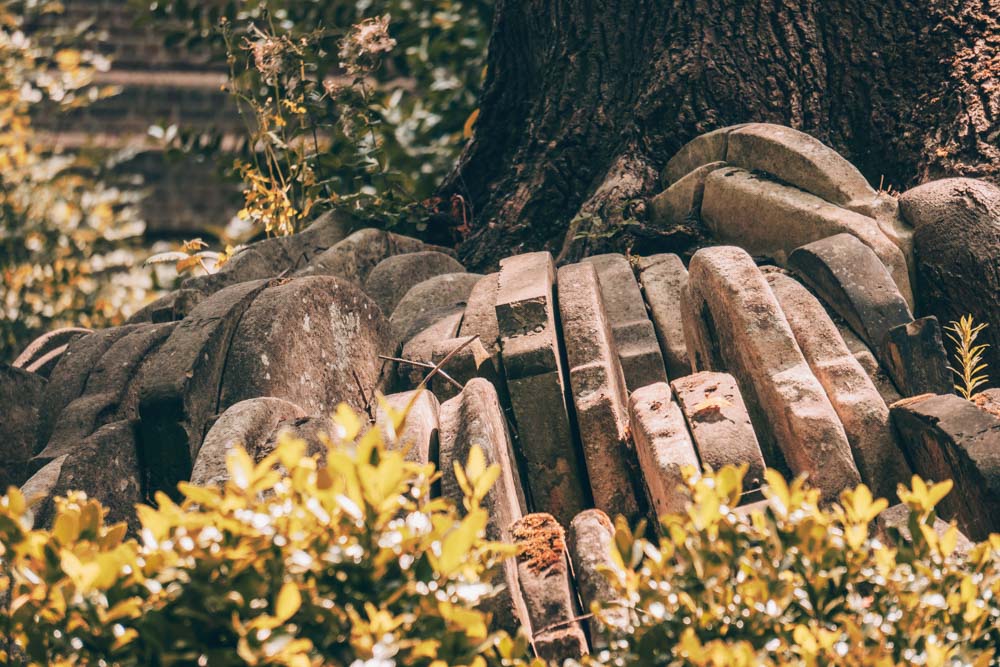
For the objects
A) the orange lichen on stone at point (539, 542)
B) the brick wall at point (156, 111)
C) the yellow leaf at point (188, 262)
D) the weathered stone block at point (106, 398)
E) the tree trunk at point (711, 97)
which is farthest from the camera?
the brick wall at point (156, 111)

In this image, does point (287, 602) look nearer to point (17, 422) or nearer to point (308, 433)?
point (308, 433)

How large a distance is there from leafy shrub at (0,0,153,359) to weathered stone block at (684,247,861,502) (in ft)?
20.4

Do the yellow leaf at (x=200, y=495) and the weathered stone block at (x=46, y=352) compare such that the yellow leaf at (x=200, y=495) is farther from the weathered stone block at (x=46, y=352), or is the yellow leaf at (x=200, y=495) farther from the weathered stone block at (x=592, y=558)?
the weathered stone block at (x=46, y=352)

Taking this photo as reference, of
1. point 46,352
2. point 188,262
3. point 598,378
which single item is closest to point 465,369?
point 598,378

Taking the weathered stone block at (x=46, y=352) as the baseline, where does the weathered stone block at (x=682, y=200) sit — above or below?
above

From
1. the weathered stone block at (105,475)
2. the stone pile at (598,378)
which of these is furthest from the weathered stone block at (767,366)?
the weathered stone block at (105,475)

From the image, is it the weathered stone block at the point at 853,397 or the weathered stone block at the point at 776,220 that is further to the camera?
the weathered stone block at the point at 776,220

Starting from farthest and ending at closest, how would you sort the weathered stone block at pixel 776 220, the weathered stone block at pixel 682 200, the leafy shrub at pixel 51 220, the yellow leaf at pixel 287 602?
the leafy shrub at pixel 51 220 → the weathered stone block at pixel 682 200 → the weathered stone block at pixel 776 220 → the yellow leaf at pixel 287 602

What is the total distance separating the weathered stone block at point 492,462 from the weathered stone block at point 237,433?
429 millimetres

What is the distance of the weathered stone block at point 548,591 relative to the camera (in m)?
2.19

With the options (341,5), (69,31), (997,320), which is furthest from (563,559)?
(69,31)

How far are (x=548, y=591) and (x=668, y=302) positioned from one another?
1429 mm

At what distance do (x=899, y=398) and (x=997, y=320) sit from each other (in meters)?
0.67

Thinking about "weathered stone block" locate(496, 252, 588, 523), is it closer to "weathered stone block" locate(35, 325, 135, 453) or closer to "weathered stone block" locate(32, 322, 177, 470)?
"weathered stone block" locate(32, 322, 177, 470)
